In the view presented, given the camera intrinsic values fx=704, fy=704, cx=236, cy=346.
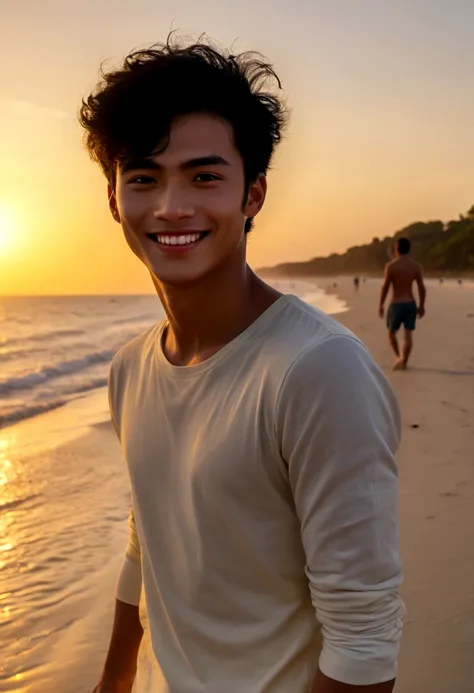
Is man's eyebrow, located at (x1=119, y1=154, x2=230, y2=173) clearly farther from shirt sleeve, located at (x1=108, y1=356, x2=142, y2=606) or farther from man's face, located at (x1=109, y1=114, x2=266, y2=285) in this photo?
shirt sleeve, located at (x1=108, y1=356, x2=142, y2=606)

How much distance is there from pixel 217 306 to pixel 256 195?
0.90 ft

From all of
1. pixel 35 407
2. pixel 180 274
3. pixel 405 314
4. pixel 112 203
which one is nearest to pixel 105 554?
pixel 112 203

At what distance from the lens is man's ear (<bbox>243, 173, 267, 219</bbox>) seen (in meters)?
1.54

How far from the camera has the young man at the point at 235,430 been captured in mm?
1169

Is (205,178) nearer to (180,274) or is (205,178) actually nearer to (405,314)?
(180,274)

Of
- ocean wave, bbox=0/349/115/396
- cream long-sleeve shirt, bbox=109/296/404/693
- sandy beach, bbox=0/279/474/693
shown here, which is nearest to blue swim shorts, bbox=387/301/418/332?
sandy beach, bbox=0/279/474/693

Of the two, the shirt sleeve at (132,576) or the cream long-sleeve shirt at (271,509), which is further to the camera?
the shirt sleeve at (132,576)

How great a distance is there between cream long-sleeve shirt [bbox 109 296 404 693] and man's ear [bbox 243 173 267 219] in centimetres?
28

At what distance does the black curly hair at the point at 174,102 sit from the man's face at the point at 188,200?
0.11 feet

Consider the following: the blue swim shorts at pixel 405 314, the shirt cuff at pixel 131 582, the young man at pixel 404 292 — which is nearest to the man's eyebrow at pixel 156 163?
the shirt cuff at pixel 131 582

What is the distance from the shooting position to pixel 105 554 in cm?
417

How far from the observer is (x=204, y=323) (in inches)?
59.6

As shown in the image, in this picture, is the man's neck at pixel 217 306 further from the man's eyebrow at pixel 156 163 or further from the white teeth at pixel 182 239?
the man's eyebrow at pixel 156 163

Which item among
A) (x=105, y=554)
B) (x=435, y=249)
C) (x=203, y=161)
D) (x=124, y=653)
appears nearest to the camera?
(x=203, y=161)
